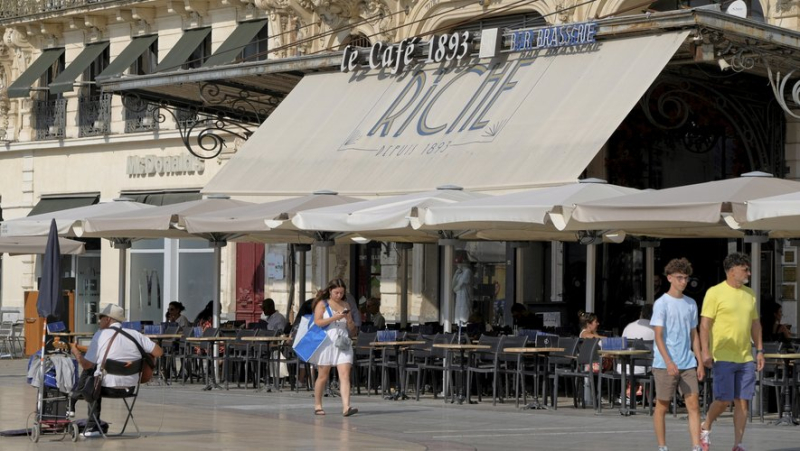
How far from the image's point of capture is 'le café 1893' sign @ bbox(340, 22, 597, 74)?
20609mm

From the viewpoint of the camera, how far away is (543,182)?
62.7 feet

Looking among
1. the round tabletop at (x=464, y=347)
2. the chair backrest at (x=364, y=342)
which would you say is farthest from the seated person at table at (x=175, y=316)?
the round tabletop at (x=464, y=347)

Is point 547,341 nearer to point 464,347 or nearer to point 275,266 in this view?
point 464,347

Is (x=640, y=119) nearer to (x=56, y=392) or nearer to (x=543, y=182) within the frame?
(x=543, y=182)

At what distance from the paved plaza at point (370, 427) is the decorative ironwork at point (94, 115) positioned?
15819 mm

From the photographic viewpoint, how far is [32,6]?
119 feet

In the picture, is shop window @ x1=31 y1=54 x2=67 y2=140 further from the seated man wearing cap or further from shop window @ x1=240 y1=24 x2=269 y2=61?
the seated man wearing cap

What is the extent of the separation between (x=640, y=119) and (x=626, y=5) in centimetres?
207

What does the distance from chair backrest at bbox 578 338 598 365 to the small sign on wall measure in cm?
1423

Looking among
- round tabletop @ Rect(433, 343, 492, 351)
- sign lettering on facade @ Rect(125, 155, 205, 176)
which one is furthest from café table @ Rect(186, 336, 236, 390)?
sign lettering on facade @ Rect(125, 155, 205, 176)

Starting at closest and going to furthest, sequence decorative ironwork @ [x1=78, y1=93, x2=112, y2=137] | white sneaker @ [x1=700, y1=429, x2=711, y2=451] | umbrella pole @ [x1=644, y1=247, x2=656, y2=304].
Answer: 1. white sneaker @ [x1=700, y1=429, x2=711, y2=451]
2. umbrella pole @ [x1=644, y1=247, x2=656, y2=304]
3. decorative ironwork @ [x1=78, y1=93, x2=112, y2=137]

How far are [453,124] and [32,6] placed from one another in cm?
1739

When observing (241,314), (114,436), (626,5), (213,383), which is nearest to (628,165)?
(626,5)

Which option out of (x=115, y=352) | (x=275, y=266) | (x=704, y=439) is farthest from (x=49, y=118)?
(x=704, y=439)
